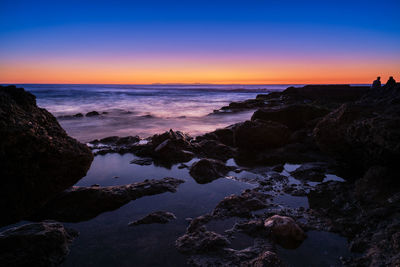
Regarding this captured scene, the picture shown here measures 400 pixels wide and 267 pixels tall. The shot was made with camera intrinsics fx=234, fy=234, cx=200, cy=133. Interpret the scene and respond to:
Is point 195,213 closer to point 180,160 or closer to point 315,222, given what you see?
point 315,222

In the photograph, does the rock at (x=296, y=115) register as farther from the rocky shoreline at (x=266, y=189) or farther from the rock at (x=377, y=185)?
the rock at (x=377, y=185)

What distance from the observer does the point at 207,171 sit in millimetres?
6926

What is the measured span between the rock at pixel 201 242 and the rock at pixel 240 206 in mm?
753

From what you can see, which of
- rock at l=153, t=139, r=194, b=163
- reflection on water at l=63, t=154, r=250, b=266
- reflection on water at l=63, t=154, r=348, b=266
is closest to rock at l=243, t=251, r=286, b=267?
reflection on water at l=63, t=154, r=348, b=266

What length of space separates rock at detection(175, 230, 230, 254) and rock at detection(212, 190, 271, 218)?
0.75 meters

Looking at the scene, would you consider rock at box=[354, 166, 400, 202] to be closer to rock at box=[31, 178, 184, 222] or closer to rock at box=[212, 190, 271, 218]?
rock at box=[212, 190, 271, 218]

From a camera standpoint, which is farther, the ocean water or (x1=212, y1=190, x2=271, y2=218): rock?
the ocean water

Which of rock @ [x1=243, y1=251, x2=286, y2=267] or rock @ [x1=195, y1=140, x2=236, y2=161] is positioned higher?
rock @ [x1=195, y1=140, x2=236, y2=161]

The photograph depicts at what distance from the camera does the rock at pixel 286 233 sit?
3845mm

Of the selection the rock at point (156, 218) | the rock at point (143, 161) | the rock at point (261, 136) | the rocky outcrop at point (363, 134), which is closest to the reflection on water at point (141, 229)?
the rock at point (156, 218)

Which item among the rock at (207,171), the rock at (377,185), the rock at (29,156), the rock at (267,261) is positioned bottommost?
the rock at (267,261)

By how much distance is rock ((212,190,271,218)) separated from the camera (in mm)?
4750

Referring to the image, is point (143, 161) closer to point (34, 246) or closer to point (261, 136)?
point (261, 136)

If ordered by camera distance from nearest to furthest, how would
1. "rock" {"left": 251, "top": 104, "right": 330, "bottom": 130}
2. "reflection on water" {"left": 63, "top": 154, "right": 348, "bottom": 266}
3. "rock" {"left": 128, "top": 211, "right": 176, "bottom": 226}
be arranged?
"reflection on water" {"left": 63, "top": 154, "right": 348, "bottom": 266} → "rock" {"left": 128, "top": 211, "right": 176, "bottom": 226} → "rock" {"left": 251, "top": 104, "right": 330, "bottom": 130}
